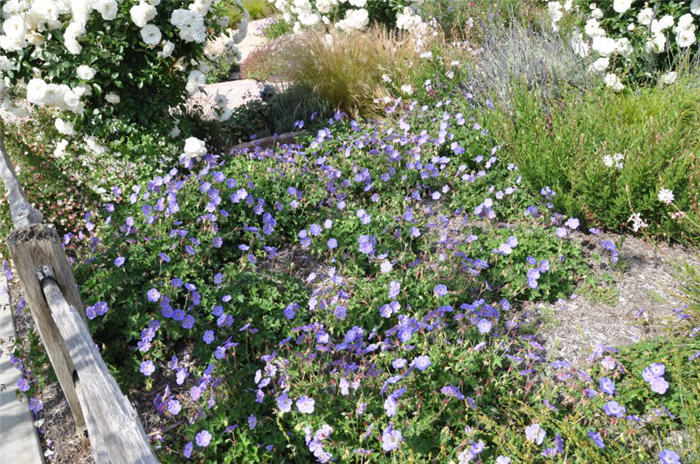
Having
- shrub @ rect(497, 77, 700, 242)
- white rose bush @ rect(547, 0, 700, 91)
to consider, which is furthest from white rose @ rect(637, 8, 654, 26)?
shrub @ rect(497, 77, 700, 242)

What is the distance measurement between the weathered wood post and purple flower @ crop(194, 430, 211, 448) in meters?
0.68

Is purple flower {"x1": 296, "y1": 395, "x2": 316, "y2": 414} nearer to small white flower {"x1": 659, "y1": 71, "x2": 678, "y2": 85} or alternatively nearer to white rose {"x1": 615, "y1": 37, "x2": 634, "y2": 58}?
small white flower {"x1": 659, "y1": 71, "x2": 678, "y2": 85}

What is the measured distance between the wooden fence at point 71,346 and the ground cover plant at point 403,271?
0.39 metres

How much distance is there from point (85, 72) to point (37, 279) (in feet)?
7.64

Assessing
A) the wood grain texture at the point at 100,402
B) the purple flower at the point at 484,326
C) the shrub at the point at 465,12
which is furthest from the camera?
the shrub at the point at 465,12

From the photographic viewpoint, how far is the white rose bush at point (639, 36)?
174 inches

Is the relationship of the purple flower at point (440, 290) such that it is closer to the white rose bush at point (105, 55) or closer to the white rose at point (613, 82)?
the white rose at point (613, 82)

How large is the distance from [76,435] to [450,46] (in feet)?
16.4

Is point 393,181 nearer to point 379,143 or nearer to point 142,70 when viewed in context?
point 379,143

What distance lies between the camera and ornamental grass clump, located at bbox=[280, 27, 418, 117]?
555 cm

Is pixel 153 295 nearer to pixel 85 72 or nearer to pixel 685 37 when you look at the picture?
pixel 85 72

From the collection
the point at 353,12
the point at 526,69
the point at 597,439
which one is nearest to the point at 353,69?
the point at 353,12

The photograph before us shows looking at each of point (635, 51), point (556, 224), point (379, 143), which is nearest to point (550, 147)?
point (556, 224)

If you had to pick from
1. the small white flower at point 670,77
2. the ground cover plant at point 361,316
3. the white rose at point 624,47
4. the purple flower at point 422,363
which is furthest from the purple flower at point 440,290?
the white rose at point 624,47
